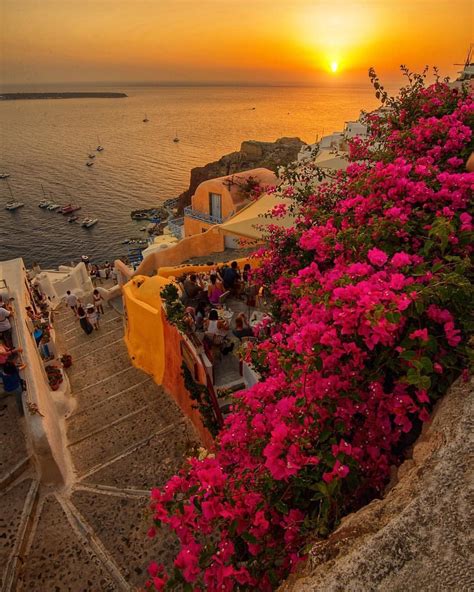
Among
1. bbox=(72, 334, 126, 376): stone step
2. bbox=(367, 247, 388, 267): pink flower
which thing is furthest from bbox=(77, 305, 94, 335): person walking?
bbox=(367, 247, 388, 267): pink flower

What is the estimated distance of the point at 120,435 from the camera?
9.62 metres

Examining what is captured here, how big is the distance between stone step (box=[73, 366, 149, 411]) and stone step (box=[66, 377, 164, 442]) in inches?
8.2

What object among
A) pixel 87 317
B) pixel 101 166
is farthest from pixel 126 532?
pixel 101 166

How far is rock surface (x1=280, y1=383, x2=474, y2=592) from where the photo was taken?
1987 millimetres

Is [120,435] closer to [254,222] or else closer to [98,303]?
[254,222]

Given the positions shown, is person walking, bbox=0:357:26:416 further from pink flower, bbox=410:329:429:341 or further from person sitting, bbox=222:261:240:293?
pink flower, bbox=410:329:429:341

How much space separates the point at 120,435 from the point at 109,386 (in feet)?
8.81

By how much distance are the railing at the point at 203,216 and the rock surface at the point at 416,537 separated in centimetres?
2147

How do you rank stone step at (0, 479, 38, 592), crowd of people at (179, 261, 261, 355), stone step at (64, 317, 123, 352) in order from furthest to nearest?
stone step at (64, 317, 123, 352)
crowd of people at (179, 261, 261, 355)
stone step at (0, 479, 38, 592)

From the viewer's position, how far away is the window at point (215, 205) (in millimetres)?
23484

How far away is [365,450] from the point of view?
10.5 ft

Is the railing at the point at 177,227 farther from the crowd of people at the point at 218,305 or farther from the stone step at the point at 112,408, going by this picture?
the stone step at the point at 112,408

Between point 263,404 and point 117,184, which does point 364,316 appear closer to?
point 263,404

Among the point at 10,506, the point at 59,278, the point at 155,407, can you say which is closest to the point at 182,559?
the point at 10,506
